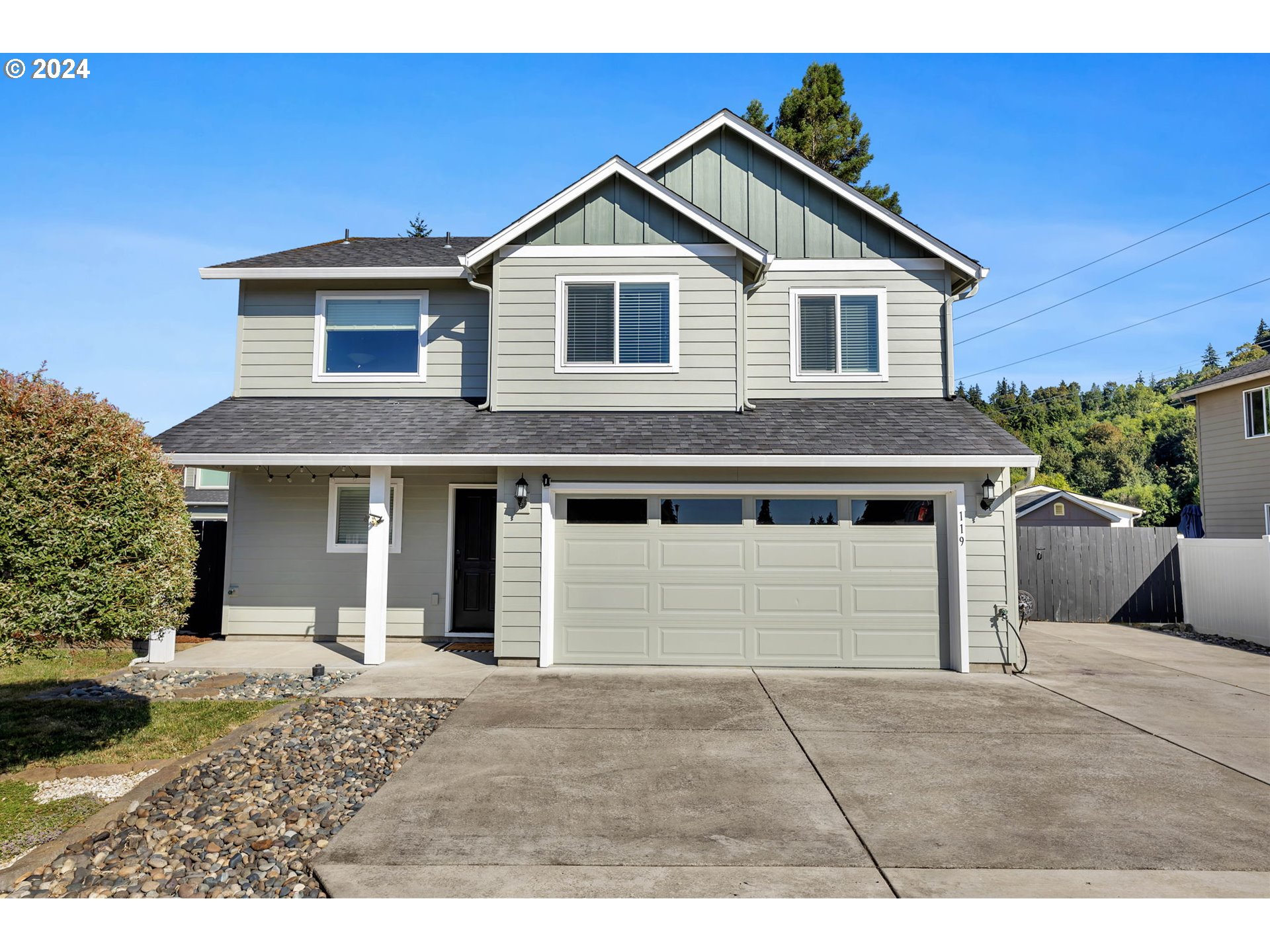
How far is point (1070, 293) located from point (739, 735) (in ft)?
145

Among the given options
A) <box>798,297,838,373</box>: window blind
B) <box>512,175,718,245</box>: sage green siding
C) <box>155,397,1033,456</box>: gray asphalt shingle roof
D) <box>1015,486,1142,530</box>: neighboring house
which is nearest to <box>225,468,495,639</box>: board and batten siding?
<box>155,397,1033,456</box>: gray asphalt shingle roof

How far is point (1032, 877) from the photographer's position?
361 centimetres

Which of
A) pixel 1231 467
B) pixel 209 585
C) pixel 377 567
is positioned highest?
pixel 1231 467

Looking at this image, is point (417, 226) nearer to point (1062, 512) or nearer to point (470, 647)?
point (470, 647)

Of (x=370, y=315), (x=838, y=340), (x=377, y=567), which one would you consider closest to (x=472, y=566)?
(x=377, y=567)

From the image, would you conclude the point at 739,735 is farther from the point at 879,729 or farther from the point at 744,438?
the point at 744,438

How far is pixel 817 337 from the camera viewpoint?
10.4 m

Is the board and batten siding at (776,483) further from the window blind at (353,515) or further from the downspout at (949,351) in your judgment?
the window blind at (353,515)

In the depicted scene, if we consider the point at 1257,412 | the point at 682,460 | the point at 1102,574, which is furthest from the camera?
the point at 1257,412

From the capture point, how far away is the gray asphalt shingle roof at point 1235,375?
16.0 metres

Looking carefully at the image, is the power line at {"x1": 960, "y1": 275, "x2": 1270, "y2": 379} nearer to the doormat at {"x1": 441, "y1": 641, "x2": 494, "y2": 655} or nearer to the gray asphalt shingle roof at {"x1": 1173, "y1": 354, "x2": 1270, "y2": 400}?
the gray asphalt shingle roof at {"x1": 1173, "y1": 354, "x2": 1270, "y2": 400}

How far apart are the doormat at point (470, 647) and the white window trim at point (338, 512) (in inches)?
66.9

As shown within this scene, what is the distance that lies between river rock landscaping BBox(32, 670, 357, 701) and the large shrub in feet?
10.6

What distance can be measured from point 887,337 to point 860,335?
40 centimetres
